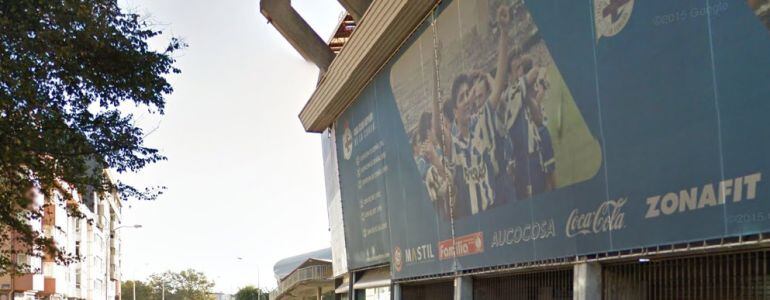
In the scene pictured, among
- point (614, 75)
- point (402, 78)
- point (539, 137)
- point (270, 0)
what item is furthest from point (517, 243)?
point (270, 0)

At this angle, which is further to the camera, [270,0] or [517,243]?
[270,0]

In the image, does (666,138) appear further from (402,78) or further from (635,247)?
(402,78)

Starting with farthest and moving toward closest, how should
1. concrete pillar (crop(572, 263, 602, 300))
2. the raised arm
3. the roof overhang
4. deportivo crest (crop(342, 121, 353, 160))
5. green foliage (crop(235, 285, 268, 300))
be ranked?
green foliage (crop(235, 285, 268, 300)) → deportivo crest (crop(342, 121, 353, 160)) → the roof overhang → the raised arm → concrete pillar (crop(572, 263, 602, 300))

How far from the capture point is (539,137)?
12.8 m

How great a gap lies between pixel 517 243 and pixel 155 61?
688cm

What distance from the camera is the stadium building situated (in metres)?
8.51

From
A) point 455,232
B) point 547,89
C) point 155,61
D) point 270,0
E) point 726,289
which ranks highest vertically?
point 270,0

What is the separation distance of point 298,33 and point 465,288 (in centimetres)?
1404

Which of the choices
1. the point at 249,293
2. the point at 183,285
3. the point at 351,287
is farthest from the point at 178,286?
the point at 351,287

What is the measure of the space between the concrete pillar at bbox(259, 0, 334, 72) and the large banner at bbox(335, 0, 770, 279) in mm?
7451

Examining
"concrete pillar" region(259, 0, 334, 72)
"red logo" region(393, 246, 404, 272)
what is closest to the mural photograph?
"red logo" region(393, 246, 404, 272)

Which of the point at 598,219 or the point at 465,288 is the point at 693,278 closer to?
the point at 598,219

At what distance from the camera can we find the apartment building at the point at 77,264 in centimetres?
3694

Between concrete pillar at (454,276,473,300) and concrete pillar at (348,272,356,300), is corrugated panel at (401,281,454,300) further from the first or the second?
concrete pillar at (348,272,356,300)
